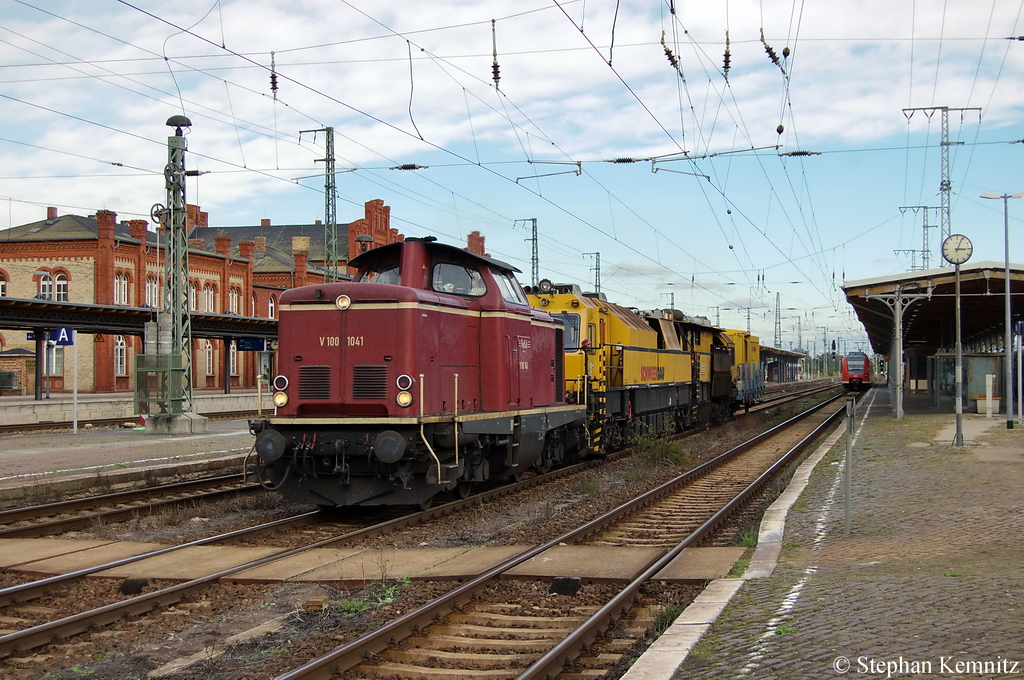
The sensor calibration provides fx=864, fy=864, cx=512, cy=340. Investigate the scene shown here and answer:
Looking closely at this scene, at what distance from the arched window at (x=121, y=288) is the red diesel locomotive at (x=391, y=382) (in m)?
40.2

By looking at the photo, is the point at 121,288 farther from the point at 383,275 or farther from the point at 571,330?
the point at 383,275

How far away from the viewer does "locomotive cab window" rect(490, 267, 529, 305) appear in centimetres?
1200

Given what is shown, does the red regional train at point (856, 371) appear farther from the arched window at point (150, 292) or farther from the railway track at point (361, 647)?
the railway track at point (361, 647)

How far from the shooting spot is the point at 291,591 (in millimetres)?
7254

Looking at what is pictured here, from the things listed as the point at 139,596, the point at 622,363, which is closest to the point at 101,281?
the point at 622,363

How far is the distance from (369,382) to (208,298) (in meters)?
46.0

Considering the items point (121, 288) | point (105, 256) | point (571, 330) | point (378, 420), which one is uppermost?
point (105, 256)

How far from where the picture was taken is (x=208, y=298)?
174ft

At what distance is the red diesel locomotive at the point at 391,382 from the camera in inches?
396

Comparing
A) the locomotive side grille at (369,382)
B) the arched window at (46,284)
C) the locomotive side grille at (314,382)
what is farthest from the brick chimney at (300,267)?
the locomotive side grille at (369,382)

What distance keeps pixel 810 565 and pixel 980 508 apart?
428 centimetres

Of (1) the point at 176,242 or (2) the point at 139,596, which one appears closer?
(2) the point at 139,596

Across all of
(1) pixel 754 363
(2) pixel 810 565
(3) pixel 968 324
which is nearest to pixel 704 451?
(2) pixel 810 565

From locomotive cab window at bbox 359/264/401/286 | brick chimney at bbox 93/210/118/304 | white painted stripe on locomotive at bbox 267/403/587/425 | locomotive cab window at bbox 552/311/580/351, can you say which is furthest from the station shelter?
brick chimney at bbox 93/210/118/304
